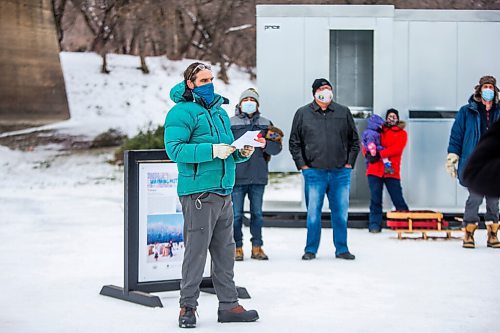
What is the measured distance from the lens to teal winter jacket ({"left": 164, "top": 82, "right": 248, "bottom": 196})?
619 centimetres

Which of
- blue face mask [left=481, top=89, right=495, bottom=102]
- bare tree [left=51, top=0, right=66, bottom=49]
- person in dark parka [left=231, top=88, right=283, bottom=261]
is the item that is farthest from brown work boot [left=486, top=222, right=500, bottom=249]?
bare tree [left=51, top=0, right=66, bottom=49]

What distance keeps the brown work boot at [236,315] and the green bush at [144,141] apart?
1534 centimetres

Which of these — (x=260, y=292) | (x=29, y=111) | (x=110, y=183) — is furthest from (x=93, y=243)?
(x=29, y=111)

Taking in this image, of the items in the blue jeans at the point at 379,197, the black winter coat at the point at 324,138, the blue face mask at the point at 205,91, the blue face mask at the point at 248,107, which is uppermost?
the blue face mask at the point at 205,91

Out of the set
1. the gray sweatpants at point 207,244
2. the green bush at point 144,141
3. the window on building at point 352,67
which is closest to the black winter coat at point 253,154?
the gray sweatpants at point 207,244

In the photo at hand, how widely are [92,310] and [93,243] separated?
4124mm

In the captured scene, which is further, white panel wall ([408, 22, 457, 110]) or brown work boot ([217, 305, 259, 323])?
white panel wall ([408, 22, 457, 110])

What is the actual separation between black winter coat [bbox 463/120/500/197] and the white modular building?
9.63 m

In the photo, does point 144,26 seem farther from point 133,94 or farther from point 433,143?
point 433,143

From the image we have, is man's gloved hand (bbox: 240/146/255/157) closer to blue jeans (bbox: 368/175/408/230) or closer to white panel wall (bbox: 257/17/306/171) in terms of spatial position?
blue jeans (bbox: 368/175/408/230)

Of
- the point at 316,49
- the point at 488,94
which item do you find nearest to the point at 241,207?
the point at 488,94

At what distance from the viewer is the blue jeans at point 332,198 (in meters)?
9.45

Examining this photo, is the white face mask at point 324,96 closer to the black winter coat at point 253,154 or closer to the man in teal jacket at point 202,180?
the black winter coat at point 253,154

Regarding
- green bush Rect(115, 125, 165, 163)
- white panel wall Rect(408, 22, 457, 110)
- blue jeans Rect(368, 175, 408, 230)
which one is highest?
white panel wall Rect(408, 22, 457, 110)
